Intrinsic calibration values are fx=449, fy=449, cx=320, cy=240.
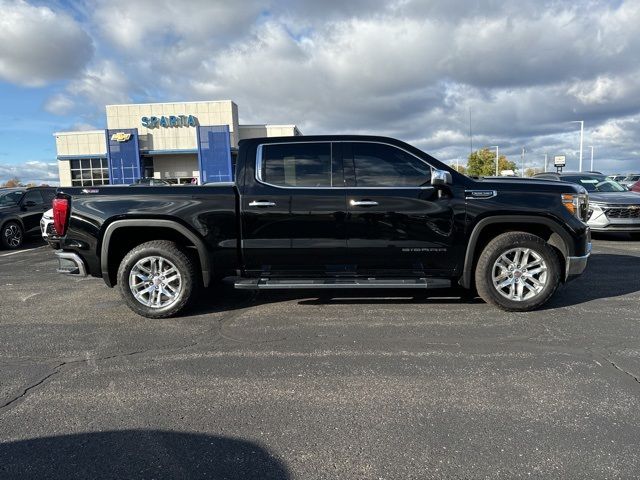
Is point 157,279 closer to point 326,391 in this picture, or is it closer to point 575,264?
point 326,391

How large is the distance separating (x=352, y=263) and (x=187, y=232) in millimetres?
1858

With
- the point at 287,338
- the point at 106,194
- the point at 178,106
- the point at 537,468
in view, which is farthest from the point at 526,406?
the point at 178,106

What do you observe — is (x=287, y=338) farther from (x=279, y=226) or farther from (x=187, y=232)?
(x=187, y=232)

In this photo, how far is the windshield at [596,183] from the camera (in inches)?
456

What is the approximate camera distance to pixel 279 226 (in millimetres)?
4949

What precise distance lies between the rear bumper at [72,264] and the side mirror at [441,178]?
3.97m

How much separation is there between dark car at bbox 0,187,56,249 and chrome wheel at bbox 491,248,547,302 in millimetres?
11795

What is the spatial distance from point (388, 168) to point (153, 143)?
3844cm

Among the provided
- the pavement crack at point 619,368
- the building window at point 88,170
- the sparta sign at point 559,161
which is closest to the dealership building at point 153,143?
the building window at point 88,170

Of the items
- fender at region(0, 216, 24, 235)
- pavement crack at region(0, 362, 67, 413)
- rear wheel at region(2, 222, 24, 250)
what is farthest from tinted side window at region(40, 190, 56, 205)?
pavement crack at region(0, 362, 67, 413)

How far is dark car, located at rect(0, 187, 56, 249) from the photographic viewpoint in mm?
11438

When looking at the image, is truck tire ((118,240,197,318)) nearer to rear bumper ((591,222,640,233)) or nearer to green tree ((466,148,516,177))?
rear bumper ((591,222,640,233))

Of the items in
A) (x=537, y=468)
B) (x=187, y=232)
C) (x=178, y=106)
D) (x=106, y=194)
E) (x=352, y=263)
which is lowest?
(x=537, y=468)

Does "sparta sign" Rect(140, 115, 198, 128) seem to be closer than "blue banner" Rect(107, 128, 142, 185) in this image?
No
